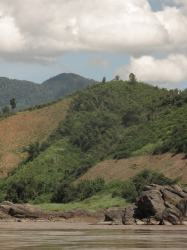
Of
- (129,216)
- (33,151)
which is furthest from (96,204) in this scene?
(33,151)

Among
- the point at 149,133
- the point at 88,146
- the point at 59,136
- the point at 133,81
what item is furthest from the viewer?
the point at 133,81

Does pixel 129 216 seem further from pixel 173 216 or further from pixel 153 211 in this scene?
pixel 173 216

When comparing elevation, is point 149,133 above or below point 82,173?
above

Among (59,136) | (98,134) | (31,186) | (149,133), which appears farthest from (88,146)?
(31,186)

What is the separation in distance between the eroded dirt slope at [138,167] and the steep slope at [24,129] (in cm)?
4055

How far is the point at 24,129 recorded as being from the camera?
14788 centimetres

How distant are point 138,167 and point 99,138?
1471 inches

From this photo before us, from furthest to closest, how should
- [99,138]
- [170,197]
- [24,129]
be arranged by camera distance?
[24,129] < [99,138] < [170,197]

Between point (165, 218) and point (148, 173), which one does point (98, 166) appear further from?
point (165, 218)

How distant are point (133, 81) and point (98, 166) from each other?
6706 centimetres

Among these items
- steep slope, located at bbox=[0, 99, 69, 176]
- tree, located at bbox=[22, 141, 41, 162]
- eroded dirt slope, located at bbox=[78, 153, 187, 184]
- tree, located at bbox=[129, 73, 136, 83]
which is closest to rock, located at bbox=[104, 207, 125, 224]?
eroded dirt slope, located at bbox=[78, 153, 187, 184]

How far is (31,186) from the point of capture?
92062 millimetres

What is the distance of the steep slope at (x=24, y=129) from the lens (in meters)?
135

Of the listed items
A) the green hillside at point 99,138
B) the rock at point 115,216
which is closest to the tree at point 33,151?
the green hillside at point 99,138
